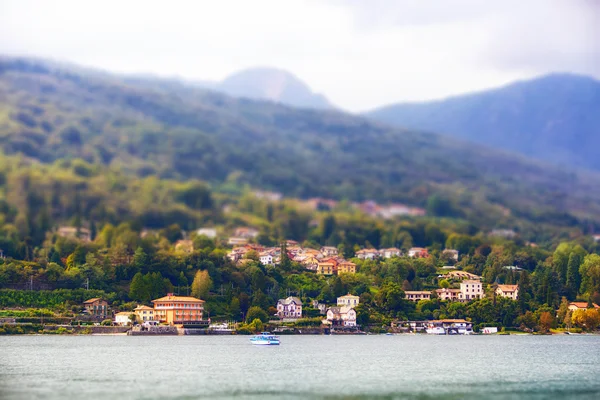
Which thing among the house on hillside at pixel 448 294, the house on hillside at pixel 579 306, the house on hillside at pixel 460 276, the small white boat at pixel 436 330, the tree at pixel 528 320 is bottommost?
the small white boat at pixel 436 330

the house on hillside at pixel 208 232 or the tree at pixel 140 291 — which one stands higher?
the house on hillside at pixel 208 232

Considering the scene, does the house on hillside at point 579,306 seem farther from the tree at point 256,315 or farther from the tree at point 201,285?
the tree at point 201,285

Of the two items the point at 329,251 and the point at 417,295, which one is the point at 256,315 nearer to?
the point at 417,295

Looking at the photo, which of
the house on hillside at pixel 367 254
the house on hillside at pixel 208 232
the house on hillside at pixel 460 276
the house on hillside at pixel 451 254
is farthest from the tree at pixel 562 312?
the house on hillside at pixel 208 232

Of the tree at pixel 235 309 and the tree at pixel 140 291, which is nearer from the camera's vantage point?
the tree at pixel 235 309

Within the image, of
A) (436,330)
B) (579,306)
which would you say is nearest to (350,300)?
(436,330)

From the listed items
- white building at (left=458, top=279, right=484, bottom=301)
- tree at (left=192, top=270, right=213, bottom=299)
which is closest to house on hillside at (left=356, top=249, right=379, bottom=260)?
white building at (left=458, top=279, right=484, bottom=301)

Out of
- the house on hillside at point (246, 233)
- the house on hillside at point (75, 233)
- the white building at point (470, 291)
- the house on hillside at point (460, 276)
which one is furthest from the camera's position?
the house on hillside at point (246, 233)
